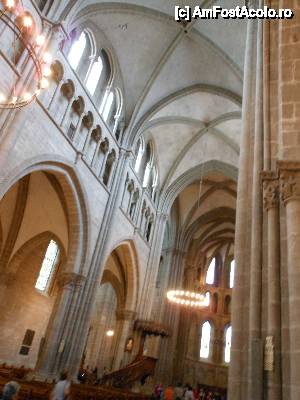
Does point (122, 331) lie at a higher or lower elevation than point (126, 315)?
lower

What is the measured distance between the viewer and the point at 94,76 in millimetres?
15898

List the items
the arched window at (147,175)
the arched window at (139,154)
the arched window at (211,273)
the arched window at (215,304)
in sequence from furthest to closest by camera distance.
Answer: the arched window at (211,273) → the arched window at (215,304) → the arched window at (147,175) → the arched window at (139,154)

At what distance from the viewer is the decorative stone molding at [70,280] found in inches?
536

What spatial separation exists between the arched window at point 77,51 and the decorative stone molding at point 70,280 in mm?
7910

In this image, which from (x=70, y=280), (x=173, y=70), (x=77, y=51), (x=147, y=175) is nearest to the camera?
(x=70, y=280)

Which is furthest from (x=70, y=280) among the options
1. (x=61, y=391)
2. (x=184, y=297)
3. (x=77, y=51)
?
(x=77, y=51)

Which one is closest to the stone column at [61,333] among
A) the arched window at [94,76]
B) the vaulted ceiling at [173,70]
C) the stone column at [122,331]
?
the stone column at [122,331]

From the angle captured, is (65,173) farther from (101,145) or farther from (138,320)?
(138,320)

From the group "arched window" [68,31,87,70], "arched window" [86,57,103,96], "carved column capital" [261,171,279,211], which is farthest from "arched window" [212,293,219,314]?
"carved column capital" [261,171,279,211]

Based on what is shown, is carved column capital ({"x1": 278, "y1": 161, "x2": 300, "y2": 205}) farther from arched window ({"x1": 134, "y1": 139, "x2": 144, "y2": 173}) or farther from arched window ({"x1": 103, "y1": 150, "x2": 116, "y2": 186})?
arched window ({"x1": 134, "y1": 139, "x2": 144, "y2": 173})

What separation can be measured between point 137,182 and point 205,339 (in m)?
18.8

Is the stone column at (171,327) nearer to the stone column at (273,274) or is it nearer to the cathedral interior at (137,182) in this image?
the cathedral interior at (137,182)

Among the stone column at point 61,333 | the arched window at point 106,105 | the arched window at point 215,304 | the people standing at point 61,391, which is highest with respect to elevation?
the arched window at point 106,105

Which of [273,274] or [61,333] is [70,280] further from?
[273,274]
